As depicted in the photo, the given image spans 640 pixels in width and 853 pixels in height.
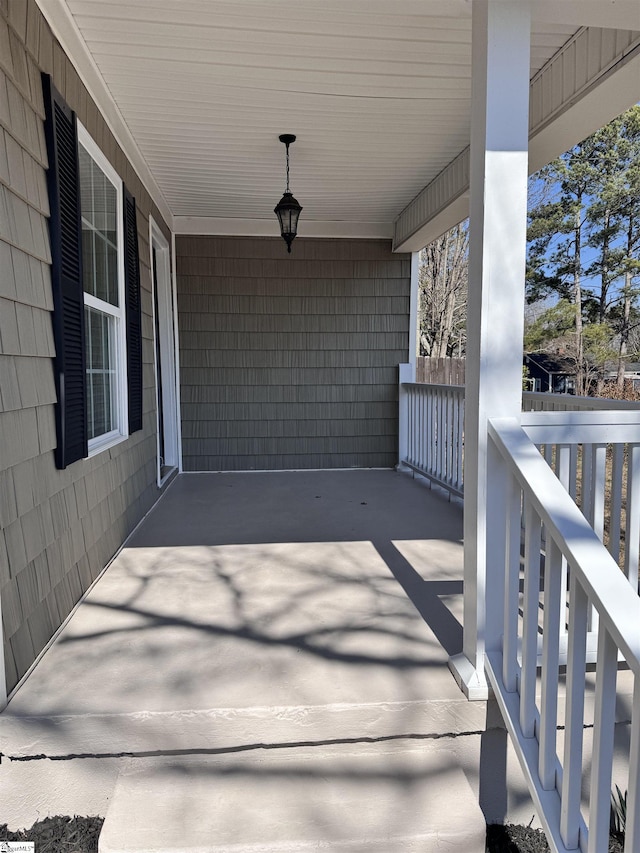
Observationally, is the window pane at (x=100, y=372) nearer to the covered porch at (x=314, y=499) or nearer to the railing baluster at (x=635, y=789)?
the covered porch at (x=314, y=499)

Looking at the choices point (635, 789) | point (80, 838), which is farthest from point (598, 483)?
point (80, 838)

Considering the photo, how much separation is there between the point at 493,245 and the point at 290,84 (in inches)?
75.7

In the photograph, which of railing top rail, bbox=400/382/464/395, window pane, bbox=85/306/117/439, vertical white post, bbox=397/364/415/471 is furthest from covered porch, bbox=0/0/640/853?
vertical white post, bbox=397/364/415/471

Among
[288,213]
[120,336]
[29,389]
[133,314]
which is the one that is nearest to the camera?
[29,389]

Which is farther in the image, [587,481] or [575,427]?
[587,481]

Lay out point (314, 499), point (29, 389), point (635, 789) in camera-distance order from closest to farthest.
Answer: point (635, 789) < point (29, 389) < point (314, 499)

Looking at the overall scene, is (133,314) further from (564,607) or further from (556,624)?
(556,624)

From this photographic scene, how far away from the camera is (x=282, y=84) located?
10.1ft

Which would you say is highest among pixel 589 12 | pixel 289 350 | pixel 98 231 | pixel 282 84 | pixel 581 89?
pixel 282 84

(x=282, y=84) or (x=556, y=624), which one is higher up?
(x=282, y=84)

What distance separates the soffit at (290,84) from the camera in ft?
Answer: 8.18

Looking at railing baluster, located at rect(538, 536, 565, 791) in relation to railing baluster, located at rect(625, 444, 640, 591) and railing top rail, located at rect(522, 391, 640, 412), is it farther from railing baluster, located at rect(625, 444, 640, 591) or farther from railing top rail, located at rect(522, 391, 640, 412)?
railing top rail, located at rect(522, 391, 640, 412)

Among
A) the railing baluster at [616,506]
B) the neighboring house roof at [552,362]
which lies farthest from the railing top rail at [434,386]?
the neighboring house roof at [552,362]

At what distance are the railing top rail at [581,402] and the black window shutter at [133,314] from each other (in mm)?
2418
